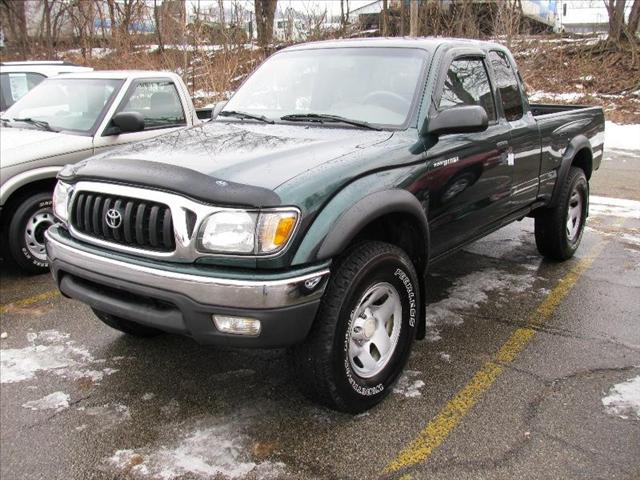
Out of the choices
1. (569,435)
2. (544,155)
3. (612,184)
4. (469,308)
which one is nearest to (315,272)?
(569,435)

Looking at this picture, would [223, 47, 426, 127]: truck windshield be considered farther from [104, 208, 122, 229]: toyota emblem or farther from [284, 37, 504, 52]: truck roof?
[104, 208, 122, 229]: toyota emblem

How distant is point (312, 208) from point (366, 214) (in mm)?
317

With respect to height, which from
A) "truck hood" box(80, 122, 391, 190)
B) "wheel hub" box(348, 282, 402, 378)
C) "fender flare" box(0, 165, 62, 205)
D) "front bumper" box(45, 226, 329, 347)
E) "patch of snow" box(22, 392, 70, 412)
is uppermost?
"truck hood" box(80, 122, 391, 190)

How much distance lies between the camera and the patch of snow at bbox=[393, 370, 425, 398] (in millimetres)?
3357

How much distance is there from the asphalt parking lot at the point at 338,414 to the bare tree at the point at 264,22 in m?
16.4

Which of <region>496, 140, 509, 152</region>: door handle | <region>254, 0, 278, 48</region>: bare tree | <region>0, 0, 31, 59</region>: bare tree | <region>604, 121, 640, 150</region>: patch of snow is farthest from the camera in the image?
<region>0, 0, 31, 59</region>: bare tree

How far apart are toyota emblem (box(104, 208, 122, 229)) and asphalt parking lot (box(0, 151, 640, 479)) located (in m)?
1.03

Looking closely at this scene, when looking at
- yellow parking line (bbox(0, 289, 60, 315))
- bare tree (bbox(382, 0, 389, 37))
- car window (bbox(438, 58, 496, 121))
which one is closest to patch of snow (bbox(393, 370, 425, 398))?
car window (bbox(438, 58, 496, 121))

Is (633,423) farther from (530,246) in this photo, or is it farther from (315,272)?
(530,246)

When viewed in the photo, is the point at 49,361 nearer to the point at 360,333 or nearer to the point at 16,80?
the point at 360,333

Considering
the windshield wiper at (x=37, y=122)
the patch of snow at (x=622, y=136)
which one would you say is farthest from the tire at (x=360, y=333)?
the patch of snow at (x=622, y=136)

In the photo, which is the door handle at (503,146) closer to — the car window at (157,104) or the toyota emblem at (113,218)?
the toyota emblem at (113,218)

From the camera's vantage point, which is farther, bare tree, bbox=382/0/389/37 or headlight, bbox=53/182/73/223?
bare tree, bbox=382/0/389/37

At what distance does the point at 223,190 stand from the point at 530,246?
4.35 meters
